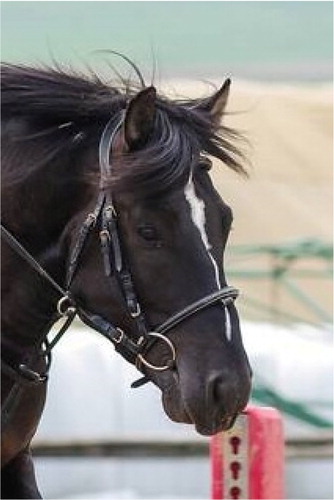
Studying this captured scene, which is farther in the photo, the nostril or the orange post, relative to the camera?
the orange post

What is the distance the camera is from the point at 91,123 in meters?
2.64

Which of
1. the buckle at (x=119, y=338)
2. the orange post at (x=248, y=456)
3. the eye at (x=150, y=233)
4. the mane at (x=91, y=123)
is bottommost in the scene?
the orange post at (x=248, y=456)

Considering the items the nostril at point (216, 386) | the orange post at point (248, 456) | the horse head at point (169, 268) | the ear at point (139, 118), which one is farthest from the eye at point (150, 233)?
the orange post at point (248, 456)

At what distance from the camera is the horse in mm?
2453

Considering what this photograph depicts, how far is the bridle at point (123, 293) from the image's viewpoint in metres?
2.47

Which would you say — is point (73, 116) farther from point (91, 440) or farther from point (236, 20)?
point (236, 20)

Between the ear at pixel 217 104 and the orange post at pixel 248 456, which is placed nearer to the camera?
the ear at pixel 217 104

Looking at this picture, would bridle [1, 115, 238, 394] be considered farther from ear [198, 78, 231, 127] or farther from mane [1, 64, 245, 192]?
ear [198, 78, 231, 127]

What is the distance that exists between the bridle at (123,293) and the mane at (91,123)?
5 cm

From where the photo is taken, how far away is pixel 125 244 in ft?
8.22

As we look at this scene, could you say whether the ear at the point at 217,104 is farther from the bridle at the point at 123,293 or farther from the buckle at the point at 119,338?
the buckle at the point at 119,338

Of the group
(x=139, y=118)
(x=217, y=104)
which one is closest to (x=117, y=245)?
(x=139, y=118)

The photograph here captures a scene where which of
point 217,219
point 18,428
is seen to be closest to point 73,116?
point 217,219

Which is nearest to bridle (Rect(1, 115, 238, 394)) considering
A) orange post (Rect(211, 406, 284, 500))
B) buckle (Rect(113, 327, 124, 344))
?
buckle (Rect(113, 327, 124, 344))
